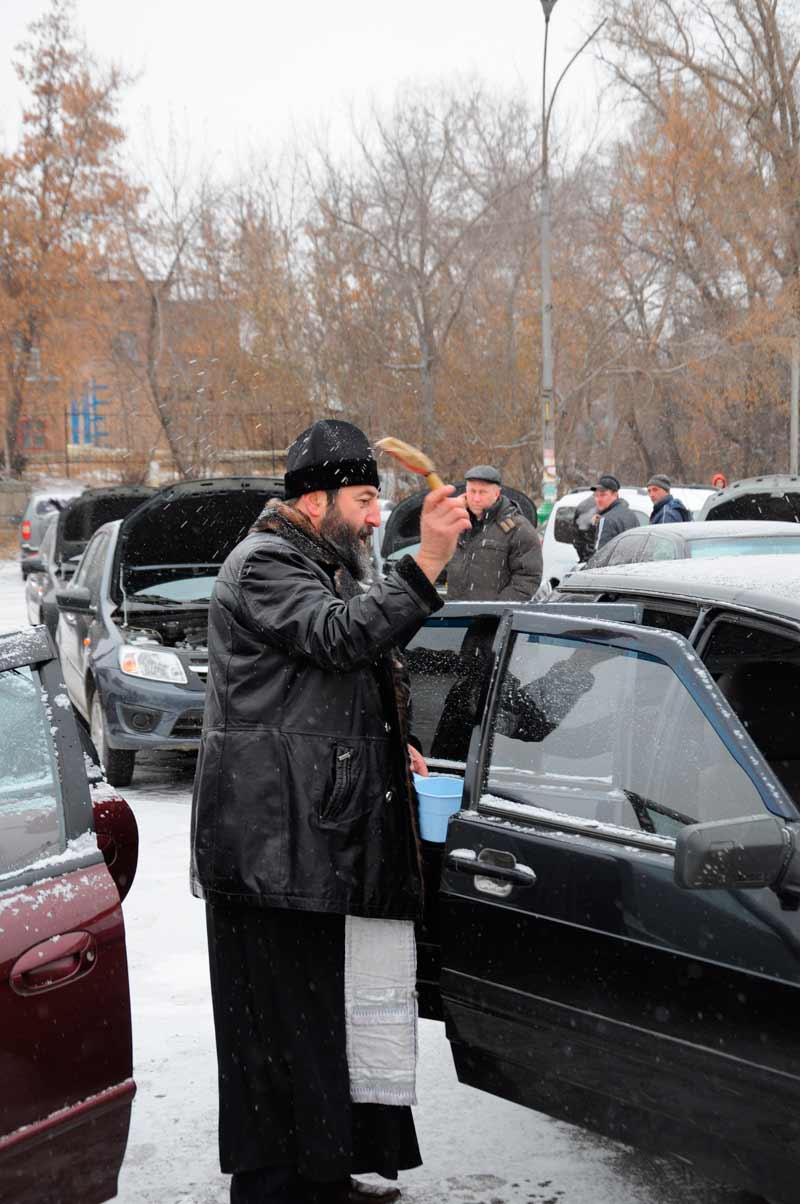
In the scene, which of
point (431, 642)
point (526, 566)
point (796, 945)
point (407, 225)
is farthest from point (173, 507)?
point (407, 225)

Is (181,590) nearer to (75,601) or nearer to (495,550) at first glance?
(75,601)

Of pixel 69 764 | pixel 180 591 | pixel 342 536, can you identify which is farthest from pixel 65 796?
pixel 180 591

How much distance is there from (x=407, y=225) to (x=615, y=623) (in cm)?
2896

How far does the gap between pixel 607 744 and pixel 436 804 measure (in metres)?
0.43

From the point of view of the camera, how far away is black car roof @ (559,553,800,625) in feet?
9.82

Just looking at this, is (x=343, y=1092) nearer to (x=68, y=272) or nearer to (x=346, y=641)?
Result: (x=346, y=641)

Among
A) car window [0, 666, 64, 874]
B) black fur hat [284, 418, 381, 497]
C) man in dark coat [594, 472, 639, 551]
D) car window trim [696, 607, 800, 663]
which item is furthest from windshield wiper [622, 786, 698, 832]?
man in dark coat [594, 472, 639, 551]

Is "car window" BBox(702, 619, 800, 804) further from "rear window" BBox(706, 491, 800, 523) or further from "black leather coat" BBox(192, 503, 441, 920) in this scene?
"rear window" BBox(706, 491, 800, 523)

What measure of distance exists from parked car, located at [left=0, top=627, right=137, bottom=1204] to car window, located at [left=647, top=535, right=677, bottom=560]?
536 centimetres

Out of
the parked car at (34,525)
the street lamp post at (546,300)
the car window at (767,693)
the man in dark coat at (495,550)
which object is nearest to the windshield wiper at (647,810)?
the car window at (767,693)

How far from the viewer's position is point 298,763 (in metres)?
2.78

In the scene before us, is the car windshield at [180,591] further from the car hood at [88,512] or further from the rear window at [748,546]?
the car hood at [88,512]

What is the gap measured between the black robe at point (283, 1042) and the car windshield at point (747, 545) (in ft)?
15.1

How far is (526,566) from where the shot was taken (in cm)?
831
